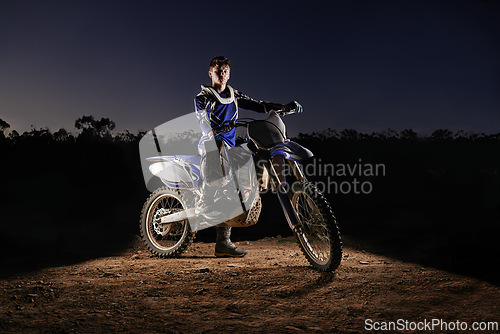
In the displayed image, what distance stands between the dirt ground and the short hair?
2.55 metres

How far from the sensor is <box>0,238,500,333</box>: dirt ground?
2.83 m

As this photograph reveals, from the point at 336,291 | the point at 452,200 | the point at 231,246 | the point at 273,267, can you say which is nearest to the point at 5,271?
the point at 231,246

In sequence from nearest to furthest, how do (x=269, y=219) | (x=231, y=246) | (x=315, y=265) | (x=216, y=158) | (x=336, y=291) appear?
(x=336, y=291)
(x=315, y=265)
(x=216, y=158)
(x=231, y=246)
(x=269, y=219)

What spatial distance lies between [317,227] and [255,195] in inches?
35.8

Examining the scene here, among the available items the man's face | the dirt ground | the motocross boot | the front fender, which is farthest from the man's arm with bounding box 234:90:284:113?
the dirt ground

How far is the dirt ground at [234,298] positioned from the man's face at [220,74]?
235 cm

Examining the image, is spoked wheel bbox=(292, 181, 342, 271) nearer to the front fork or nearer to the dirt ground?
the front fork

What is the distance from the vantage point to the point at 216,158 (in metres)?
4.79

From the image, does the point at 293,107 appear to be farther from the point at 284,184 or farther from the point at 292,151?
the point at 284,184

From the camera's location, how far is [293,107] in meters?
4.69

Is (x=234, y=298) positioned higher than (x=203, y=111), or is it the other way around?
(x=203, y=111)

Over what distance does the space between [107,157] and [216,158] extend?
1278 cm

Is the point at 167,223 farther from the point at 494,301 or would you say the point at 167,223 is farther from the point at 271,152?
the point at 494,301

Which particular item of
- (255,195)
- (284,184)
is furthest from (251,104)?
(284,184)
